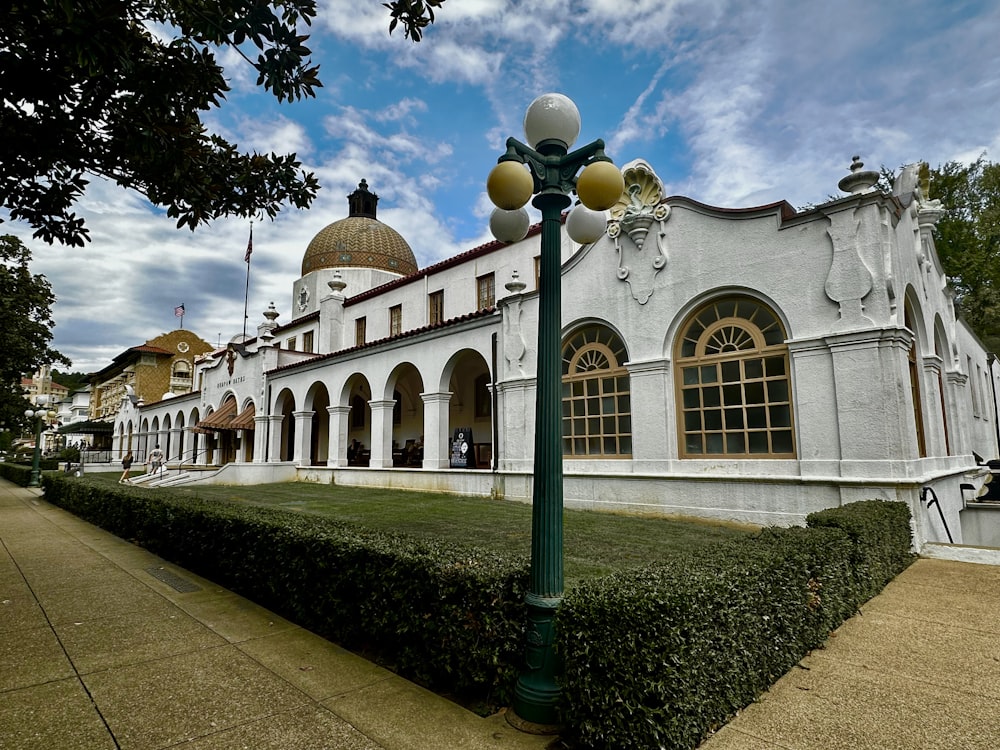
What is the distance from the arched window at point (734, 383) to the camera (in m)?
10.1

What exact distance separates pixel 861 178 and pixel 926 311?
13.7 ft

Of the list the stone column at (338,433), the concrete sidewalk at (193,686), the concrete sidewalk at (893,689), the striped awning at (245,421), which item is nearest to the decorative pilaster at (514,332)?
the concrete sidewalk at (193,686)

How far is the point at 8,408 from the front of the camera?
23281 mm

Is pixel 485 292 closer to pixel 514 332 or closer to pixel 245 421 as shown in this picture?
pixel 514 332

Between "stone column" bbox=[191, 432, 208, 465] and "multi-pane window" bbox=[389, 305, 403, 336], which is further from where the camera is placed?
"stone column" bbox=[191, 432, 208, 465]

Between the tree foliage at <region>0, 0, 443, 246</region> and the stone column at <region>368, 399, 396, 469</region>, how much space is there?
511 inches

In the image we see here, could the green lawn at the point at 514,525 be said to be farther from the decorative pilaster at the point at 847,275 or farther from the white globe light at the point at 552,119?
the white globe light at the point at 552,119

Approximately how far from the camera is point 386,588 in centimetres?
459

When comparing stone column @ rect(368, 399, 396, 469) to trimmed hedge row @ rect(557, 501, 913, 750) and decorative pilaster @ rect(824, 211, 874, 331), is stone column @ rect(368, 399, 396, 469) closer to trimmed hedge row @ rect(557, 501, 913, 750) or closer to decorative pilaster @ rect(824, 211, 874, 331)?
decorative pilaster @ rect(824, 211, 874, 331)

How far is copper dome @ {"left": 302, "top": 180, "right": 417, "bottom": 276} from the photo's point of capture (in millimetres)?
30125

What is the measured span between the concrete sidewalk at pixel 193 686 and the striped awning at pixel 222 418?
65.7ft

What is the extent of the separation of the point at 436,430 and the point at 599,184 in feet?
44.7

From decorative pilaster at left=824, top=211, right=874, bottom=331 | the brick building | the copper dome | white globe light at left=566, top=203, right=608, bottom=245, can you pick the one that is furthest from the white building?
the brick building

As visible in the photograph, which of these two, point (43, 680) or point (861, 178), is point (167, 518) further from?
point (861, 178)
